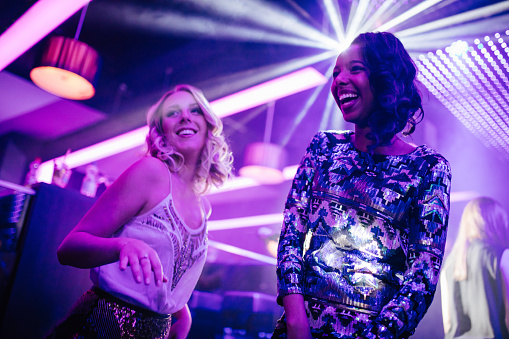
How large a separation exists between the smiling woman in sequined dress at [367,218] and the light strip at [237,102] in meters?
2.80

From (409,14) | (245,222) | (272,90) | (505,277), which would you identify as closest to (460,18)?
(409,14)

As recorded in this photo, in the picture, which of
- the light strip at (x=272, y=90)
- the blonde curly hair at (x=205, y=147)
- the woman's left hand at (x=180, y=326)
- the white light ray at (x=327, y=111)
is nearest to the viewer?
the woman's left hand at (x=180, y=326)

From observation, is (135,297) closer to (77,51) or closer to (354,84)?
(354,84)

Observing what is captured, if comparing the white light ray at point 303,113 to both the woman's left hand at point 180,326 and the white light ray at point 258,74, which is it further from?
the woman's left hand at point 180,326

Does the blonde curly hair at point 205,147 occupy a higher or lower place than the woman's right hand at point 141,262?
higher

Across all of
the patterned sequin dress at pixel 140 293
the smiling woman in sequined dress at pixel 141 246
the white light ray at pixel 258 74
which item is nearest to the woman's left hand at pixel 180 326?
the smiling woman in sequined dress at pixel 141 246

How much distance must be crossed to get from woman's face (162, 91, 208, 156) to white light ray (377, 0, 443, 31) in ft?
7.49

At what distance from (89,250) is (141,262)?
0.29 metres

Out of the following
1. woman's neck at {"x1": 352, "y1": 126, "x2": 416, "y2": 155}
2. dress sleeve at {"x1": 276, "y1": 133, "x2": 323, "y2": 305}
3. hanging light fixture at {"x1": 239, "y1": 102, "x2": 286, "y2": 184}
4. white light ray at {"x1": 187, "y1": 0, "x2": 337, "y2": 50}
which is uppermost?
white light ray at {"x1": 187, "y1": 0, "x2": 337, "y2": 50}

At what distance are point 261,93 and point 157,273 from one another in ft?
13.4

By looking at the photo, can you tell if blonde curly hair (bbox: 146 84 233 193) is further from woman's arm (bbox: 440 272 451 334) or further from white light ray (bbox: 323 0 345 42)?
woman's arm (bbox: 440 272 451 334)

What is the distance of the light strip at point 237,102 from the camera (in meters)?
4.04

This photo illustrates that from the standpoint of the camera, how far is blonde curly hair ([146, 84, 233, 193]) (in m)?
1.61

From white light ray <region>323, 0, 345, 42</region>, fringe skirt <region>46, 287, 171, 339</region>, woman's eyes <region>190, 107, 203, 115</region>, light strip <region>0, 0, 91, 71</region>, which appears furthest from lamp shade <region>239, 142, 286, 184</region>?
fringe skirt <region>46, 287, 171, 339</region>
